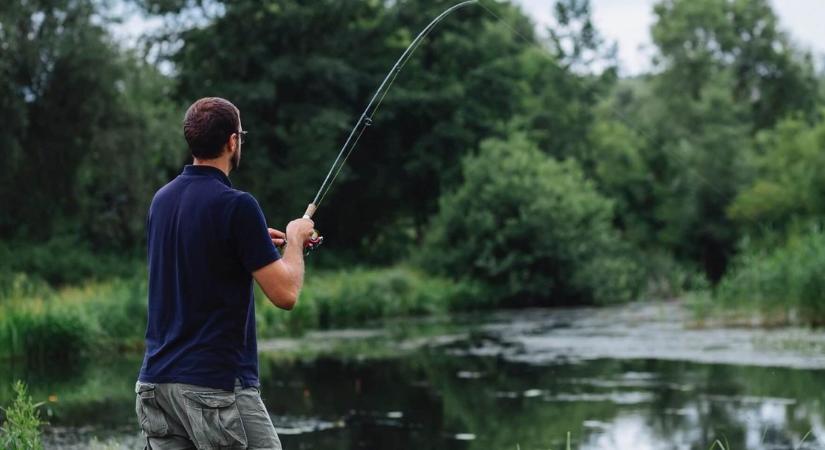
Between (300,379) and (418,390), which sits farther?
(300,379)

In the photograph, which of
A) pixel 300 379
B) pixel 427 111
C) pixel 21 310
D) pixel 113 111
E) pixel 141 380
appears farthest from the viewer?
pixel 427 111

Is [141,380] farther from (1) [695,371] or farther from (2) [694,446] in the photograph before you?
Result: (1) [695,371]

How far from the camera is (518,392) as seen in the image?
14.1 metres

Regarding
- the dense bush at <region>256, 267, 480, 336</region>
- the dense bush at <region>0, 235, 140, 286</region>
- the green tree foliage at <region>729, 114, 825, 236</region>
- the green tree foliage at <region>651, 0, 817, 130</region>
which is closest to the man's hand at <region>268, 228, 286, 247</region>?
the dense bush at <region>256, 267, 480, 336</region>

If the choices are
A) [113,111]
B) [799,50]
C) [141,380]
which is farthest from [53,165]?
[799,50]

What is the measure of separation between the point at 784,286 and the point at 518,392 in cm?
738

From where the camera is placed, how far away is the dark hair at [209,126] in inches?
155

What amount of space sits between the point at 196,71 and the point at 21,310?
2448cm

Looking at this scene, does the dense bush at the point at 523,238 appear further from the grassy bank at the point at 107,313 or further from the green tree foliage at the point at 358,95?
the green tree foliage at the point at 358,95

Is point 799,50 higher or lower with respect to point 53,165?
higher

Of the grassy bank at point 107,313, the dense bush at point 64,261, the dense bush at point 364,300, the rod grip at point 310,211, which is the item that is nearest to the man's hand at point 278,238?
the rod grip at point 310,211

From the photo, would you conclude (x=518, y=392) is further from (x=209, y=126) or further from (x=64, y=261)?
(x=64, y=261)

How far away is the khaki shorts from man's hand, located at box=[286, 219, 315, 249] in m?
0.49

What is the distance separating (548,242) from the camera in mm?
33344
